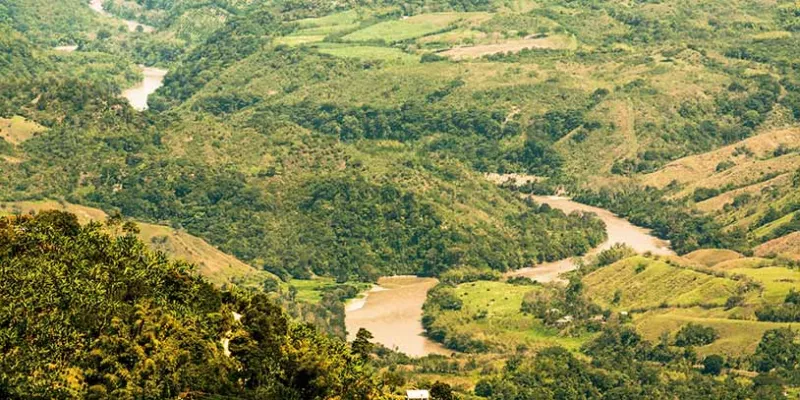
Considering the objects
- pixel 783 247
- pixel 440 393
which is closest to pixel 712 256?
pixel 783 247

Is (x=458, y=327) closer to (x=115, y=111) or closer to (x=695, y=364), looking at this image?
(x=695, y=364)

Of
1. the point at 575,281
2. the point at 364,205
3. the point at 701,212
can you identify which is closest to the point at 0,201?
the point at 364,205

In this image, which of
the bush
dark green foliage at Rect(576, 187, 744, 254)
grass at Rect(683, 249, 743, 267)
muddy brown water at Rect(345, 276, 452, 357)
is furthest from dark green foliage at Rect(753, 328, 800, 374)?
dark green foliage at Rect(576, 187, 744, 254)

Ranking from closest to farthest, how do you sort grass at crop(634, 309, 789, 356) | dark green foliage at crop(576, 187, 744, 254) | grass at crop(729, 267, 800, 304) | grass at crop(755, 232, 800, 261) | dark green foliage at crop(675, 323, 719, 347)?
grass at crop(634, 309, 789, 356), dark green foliage at crop(675, 323, 719, 347), grass at crop(729, 267, 800, 304), grass at crop(755, 232, 800, 261), dark green foliage at crop(576, 187, 744, 254)

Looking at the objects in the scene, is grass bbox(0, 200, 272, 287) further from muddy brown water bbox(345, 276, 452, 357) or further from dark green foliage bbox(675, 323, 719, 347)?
dark green foliage bbox(675, 323, 719, 347)

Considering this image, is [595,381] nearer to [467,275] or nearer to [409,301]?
[409,301]

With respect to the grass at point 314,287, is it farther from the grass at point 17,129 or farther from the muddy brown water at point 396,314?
the grass at point 17,129

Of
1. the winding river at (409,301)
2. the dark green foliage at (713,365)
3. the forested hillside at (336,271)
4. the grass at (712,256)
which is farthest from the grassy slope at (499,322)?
the grass at (712,256)
